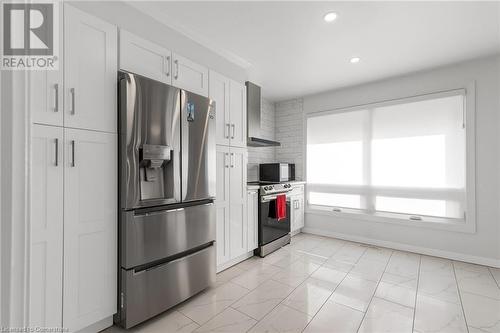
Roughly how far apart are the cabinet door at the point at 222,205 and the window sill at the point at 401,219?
2.16 meters

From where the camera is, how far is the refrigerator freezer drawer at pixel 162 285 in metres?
1.69

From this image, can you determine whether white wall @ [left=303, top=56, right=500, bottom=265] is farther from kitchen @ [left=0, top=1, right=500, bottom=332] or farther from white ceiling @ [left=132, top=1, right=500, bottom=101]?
white ceiling @ [left=132, top=1, right=500, bottom=101]

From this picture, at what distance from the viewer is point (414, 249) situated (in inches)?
132

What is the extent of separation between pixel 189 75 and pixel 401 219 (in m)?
3.51

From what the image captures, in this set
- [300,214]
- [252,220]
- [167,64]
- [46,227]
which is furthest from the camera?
[300,214]

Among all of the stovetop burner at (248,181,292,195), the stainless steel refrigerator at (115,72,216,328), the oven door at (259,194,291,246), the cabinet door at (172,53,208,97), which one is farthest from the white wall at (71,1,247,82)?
the oven door at (259,194,291,246)

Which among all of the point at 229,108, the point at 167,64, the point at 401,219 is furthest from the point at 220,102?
the point at 401,219

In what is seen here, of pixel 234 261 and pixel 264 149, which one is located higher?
pixel 264 149

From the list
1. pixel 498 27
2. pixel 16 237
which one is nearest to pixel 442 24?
pixel 498 27

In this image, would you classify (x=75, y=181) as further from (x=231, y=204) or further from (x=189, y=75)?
(x=231, y=204)

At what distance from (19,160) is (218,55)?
8.45 feet

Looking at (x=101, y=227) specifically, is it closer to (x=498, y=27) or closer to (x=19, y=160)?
Result: (x=19, y=160)

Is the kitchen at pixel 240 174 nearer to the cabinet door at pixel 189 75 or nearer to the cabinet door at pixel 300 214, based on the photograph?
the cabinet door at pixel 189 75

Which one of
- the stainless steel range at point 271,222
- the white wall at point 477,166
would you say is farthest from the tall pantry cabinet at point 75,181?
the white wall at point 477,166
